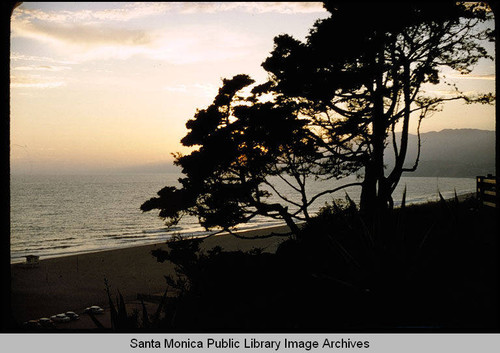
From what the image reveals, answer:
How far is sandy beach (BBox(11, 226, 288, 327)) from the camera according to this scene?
15805 millimetres

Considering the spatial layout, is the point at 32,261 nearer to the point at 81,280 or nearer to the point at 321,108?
the point at 81,280

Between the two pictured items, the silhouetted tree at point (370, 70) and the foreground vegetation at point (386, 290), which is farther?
the silhouetted tree at point (370, 70)

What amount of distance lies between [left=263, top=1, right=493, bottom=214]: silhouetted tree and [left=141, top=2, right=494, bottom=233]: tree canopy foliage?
0.02 metres

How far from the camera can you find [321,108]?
10.4 m

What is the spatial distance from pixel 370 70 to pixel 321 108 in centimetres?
164

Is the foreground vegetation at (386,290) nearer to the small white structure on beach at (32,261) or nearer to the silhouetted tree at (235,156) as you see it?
the silhouetted tree at (235,156)

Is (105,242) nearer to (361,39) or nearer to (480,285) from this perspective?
(361,39)

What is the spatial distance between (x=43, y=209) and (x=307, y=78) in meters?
63.0

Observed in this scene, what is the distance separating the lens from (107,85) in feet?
22.6

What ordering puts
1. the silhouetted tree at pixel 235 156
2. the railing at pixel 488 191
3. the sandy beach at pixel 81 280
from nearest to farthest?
the railing at pixel 488 191
the silhouetted tree at pixel 235 156
the sandy beach at pixel 81 280

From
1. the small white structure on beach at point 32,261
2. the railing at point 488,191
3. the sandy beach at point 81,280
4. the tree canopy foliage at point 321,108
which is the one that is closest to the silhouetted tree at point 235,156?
the tree canopy foliage at point 321,108

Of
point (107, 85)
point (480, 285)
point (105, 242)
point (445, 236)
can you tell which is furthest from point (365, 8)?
point (105, 242)

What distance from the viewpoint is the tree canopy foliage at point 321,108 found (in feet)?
30.2

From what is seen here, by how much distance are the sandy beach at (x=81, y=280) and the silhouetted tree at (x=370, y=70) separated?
6552 mm
